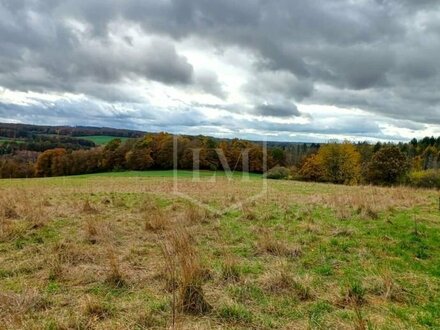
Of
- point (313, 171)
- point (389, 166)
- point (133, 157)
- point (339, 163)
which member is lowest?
point (313, 171)

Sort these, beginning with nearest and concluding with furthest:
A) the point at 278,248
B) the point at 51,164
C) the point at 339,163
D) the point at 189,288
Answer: the point at 189,288 → the point at 278,248 → the point at 339,163 → the point at 51,164

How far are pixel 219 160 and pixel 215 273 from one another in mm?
49488

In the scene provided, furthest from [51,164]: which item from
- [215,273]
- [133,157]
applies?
[215,273]

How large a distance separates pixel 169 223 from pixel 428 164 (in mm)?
91420

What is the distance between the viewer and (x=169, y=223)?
8.49 metres

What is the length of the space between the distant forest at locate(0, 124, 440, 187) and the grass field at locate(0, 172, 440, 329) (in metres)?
33.9

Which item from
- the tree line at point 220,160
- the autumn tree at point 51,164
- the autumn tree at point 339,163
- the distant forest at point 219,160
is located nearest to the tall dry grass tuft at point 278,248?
the distant forest at point 219,160

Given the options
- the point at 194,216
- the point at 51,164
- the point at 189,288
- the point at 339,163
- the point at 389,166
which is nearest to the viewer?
the point at 189,288

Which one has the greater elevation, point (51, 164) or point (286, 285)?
point (286, 285)

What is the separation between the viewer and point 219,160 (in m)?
54.8

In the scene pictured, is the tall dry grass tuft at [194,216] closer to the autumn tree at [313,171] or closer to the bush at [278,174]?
the bush at [278,174]

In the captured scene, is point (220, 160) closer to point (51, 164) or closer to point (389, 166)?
point (389, 166)

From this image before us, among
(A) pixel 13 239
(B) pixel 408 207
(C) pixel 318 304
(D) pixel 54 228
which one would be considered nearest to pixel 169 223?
(D) pixel 54 228

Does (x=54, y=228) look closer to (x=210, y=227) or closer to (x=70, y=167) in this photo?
(x=210, y=227)
